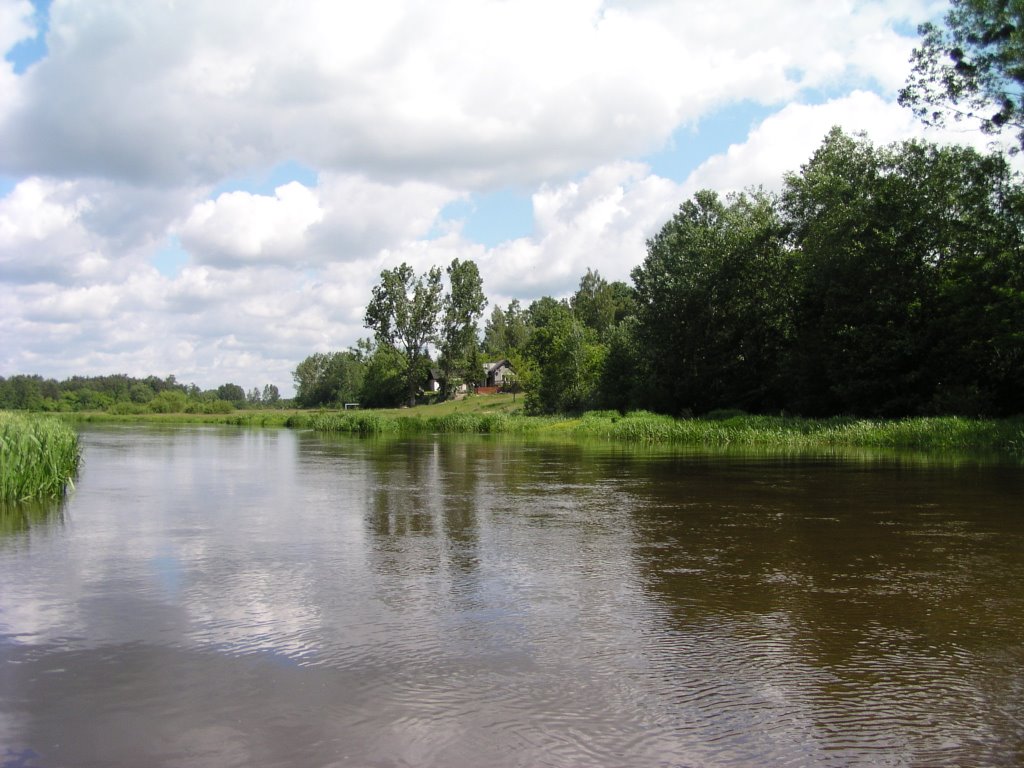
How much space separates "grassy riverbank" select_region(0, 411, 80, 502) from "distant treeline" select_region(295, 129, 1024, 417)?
114ft

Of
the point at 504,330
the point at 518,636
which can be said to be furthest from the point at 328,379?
the point at 518,636

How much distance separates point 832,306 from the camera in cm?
4353

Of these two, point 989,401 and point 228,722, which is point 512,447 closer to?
point 989,401

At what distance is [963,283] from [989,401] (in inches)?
218

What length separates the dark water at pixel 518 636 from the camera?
5.11m

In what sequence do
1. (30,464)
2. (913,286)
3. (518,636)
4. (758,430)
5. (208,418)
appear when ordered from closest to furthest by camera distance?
(518,636) < (30,464) < (758,430) < (913,286) < (208,418)

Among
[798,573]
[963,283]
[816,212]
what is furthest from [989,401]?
[798,573]

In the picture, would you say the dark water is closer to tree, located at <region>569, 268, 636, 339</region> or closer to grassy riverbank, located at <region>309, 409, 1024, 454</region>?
grassy riverbank, located at <region>309, 409, 1024, 454</region>

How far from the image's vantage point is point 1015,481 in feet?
63.4

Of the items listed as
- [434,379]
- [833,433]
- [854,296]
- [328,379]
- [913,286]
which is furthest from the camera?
[328,379]

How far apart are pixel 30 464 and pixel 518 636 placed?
46.8 ft

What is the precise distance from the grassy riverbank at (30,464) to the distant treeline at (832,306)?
34662 millimetres

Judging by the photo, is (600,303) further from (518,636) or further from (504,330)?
(518,636)

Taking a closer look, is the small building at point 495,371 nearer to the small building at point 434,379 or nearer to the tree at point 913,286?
the small building at point 434,379
